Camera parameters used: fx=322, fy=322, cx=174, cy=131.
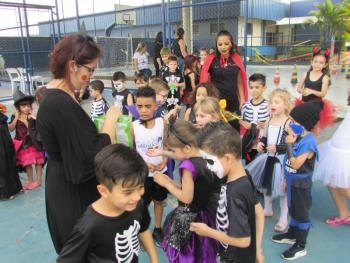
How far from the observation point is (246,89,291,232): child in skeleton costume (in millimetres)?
3062

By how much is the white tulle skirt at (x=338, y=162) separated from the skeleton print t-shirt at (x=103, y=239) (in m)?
2.11

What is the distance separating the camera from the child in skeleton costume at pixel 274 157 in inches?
121

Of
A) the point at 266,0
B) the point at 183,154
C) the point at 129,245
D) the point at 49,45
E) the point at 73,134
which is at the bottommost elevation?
the point at 129,245

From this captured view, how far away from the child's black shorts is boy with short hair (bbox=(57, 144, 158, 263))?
1.20 meters

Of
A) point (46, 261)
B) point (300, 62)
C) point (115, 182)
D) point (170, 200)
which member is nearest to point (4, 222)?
point (46, 261)

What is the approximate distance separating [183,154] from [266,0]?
31.2 m

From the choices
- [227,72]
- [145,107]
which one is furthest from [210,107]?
[227,72]

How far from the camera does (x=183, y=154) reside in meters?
2.19

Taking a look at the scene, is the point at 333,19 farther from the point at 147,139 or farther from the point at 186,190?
the point at 186,190

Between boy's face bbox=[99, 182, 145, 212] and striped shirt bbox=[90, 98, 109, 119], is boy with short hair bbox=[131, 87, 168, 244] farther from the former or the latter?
striped shirt bbox=[90, 98, 109, 119]

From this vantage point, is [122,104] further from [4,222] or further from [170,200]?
[4,222]

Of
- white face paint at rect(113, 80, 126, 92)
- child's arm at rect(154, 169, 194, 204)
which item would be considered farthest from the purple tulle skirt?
white face paint at rect(113, 80, 126, 92)

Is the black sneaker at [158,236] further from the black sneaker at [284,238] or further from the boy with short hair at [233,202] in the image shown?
the boy with short hair at [233,202]

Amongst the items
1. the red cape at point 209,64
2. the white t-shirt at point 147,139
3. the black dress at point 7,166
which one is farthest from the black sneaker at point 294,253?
the black dress at point 7,166
